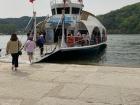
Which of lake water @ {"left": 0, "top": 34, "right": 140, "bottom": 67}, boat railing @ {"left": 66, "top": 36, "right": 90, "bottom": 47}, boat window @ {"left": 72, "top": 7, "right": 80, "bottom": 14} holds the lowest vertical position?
lake water @ {"left": 0, "top": 34, "right": 140, "bottom": 67}

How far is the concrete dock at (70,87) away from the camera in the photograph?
30.2 ft

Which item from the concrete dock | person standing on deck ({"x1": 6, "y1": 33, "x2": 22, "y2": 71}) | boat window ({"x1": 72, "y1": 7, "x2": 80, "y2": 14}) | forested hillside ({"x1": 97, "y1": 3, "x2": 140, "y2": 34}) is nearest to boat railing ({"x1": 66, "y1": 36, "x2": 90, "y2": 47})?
boat window ({"x1": 72, "y1": 7, "x2": 80, "y2": 14})

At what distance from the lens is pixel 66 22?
33312 mm

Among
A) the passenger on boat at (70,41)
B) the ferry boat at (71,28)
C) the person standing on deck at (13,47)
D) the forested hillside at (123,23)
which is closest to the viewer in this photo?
the person standing on deck at (13,47)

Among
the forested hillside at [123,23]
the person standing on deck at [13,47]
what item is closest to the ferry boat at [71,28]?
the person standing on deck at [13,47]

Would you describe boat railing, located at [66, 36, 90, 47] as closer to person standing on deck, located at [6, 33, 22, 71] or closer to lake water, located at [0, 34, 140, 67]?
lake water, located at [0, 34, 140, 67]

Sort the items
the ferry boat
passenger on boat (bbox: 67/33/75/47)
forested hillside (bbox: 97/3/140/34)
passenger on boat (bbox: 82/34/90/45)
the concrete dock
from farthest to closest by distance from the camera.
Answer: forested hillside (bbox: 97/3/140/34) < passenger on boat (bbox: 82/34/90/45) < the ferry boat < passenger on boat (bbox: 67/33/75/47) < the concrete dock

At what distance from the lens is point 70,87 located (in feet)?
35.8

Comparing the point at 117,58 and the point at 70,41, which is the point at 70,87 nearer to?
the point at 70,41

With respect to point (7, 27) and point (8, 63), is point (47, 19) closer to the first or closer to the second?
point (8, 63)

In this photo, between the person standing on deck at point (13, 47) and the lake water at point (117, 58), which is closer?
the person standing on deck at point (13, 47)

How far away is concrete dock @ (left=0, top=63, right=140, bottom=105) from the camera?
9.20 meters

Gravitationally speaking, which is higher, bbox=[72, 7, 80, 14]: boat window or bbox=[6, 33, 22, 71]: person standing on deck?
bbox=[72, 7, 80, 14]: boat window

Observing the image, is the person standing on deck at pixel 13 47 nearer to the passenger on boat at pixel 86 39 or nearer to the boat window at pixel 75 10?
the passenger on boat at pixel 86 39
